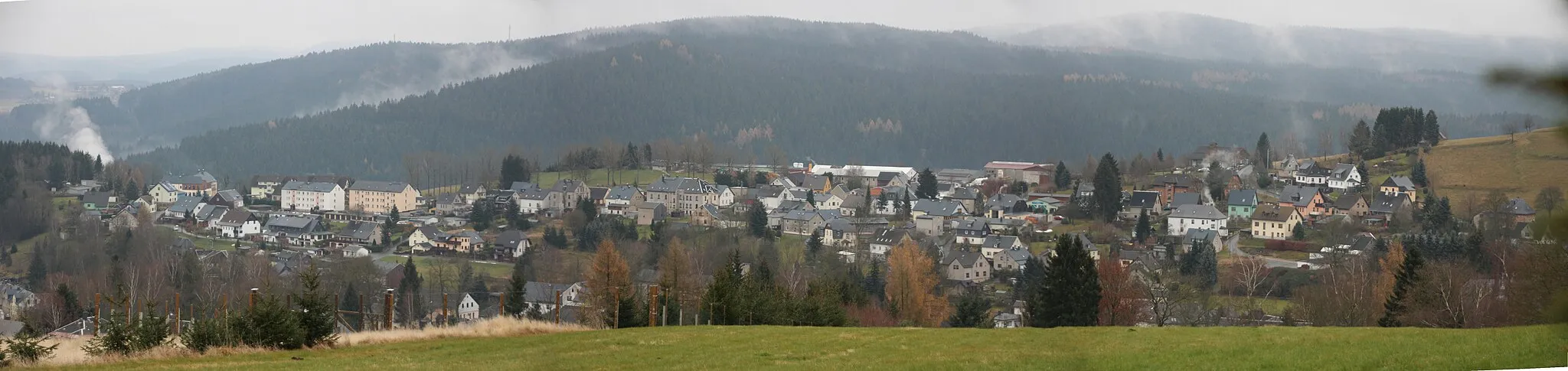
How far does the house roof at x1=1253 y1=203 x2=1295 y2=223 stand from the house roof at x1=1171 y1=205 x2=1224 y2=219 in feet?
3.17

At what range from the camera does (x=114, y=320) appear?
8750mm

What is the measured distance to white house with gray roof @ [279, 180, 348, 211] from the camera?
4941 cm

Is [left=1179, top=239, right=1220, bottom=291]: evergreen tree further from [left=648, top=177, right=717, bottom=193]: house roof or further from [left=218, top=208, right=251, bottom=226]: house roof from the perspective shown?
[left=218, top=208, right=251, bottom=226]: house roof

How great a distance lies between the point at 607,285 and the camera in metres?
18.2

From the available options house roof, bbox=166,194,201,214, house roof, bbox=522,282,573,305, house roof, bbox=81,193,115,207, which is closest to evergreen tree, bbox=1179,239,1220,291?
house roof, bbox=522,282,573,305

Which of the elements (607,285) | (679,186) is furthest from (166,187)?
(607,285)

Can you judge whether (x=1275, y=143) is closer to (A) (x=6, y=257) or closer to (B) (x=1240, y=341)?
(B) (x=1240, y=341)

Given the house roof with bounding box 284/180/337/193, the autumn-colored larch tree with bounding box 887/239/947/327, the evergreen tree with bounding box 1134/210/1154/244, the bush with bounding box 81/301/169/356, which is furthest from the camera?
the house roof with bounding box 284/180/337/193

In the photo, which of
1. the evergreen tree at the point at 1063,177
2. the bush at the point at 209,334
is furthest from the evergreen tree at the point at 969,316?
the evergreen tree at the point at 1063,177

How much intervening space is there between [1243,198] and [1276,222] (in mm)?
3319

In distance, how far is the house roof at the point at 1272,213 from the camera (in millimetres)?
36031

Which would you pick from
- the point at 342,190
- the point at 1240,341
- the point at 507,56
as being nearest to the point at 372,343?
the point at 1240,341

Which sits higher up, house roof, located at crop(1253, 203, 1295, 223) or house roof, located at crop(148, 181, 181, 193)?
house roof, located at crop(148, 181, 181, 193)

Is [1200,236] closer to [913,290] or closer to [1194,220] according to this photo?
[1194,220]
